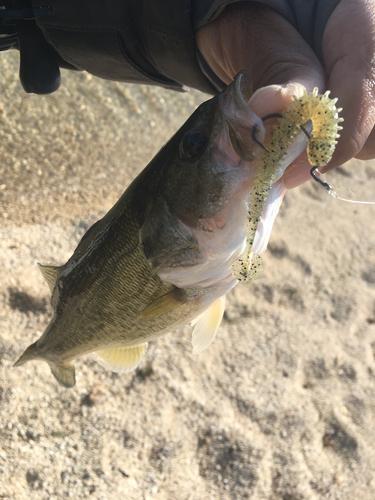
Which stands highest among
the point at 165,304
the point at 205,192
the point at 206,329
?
the point at 205,192

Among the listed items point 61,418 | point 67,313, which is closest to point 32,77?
point 67,313

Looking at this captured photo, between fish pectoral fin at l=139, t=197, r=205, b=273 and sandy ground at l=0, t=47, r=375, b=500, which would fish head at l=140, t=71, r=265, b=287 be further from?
sandy ground at l=0, t=47, r=375, b=500

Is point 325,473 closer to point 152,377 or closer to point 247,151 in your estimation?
point 152,377

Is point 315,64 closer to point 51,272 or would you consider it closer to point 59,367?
point 51,272

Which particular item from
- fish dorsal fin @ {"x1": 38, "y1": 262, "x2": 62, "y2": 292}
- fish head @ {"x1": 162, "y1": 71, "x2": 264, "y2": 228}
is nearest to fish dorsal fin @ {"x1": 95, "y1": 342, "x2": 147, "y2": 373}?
fish dorsal fin @ {"x1": 38, "y1": 262, "x2": 62, "y2": 292}

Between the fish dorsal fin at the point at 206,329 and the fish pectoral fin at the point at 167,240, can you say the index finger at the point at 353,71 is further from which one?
the fish dorsal fin at the point at 206,329

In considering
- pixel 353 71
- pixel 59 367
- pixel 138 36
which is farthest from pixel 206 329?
pixel 138 36
